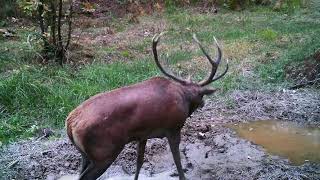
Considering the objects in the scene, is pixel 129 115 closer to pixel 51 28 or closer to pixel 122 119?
pixel 122 119

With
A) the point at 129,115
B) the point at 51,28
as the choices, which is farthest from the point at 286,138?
the point at 51,28

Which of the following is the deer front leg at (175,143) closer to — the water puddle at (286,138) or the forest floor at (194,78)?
the forest floor at (194,78)

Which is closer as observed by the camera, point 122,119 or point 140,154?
point 122,119

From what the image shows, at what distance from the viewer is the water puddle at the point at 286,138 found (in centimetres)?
656

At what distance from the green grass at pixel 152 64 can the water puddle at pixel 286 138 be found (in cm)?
145

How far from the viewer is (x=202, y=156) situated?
654cm

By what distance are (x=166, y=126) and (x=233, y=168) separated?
1.34 meters

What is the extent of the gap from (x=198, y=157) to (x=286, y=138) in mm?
1372

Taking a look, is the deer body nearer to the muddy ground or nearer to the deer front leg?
the deer front leg

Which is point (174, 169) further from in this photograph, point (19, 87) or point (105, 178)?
point (19, 87)

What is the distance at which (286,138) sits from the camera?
7.12 metres

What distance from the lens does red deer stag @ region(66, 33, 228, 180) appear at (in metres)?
4.80

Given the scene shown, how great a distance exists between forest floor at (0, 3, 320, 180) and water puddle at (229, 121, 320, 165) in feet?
0.50

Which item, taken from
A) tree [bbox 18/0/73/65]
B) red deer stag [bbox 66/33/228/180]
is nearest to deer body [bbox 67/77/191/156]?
red deer stag [bbox 66/33/228/180]
